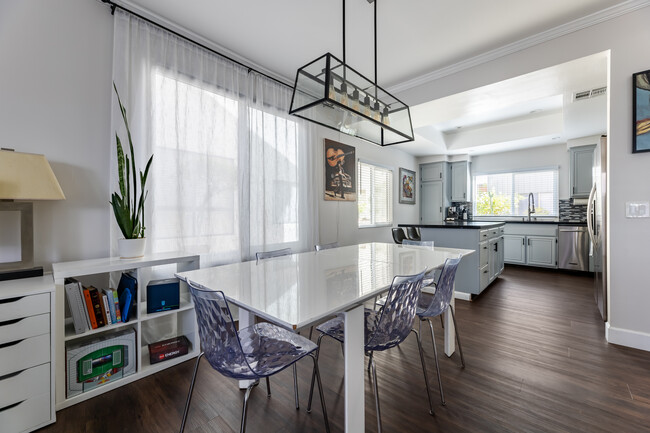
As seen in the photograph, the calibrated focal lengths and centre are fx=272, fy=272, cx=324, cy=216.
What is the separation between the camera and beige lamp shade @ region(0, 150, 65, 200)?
1.50 metres

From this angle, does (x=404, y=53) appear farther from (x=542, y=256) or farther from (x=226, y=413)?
(x=542, y=256)

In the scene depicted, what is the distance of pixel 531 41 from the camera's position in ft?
8.79

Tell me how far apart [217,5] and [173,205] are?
5.51 ft

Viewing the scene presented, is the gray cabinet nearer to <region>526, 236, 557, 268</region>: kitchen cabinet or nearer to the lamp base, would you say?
<region>526, 236, 557, 268</region>: kitchen cabinet

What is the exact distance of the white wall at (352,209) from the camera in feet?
12.7

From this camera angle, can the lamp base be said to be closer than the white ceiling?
Yes

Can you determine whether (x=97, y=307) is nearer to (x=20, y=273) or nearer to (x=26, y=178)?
(x=20, y=273)

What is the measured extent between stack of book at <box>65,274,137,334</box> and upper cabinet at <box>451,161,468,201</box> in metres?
6.39

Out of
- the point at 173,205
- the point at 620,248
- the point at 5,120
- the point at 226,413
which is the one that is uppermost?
the point at 5,120

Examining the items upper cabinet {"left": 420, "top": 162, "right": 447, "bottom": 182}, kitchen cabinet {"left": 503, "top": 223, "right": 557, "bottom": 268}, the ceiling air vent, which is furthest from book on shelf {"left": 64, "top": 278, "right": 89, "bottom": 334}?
upper cabinet {"left": 420, "top": 162, "right": 447, "bottom": 182}

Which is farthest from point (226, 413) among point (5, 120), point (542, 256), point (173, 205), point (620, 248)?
point (542, 256)

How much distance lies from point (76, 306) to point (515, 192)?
7.44m

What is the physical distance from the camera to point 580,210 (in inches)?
210

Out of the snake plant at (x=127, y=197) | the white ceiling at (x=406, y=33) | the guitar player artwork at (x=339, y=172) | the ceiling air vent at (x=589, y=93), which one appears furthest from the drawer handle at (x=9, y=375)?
the ceiling air vent at (x=589, y=93)
